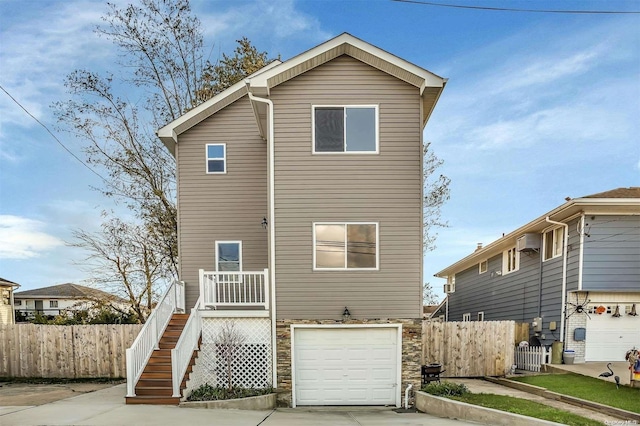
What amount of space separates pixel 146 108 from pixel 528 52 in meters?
15.1

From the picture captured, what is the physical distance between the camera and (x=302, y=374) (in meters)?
9.43

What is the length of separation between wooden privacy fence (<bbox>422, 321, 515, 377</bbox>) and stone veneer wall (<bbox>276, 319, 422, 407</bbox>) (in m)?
2.97

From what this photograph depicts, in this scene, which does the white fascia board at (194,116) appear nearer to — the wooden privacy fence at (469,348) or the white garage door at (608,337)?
the wooden privacy fence at (469,348)

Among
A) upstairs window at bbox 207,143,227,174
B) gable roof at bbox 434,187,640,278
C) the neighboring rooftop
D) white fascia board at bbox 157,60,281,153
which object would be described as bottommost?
gable roof at bbox 434,187,640,278

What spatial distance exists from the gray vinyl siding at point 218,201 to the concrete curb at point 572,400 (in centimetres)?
751

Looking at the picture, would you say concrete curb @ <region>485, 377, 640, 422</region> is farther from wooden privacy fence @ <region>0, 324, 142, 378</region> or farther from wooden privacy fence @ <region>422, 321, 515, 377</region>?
wooden privacy fence @ <region>0, 324, 142, 378</region>

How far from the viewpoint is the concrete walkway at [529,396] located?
23.3ft

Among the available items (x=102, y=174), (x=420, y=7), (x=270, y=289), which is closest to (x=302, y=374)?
(x=270, y=289)

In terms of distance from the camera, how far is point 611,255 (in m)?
11.8

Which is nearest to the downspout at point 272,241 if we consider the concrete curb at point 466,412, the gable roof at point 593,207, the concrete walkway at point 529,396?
the concrete curb at point 466,412

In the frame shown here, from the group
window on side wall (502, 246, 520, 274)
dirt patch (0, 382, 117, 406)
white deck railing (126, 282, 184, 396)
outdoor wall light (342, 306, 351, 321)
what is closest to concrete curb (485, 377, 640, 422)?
outdoor wall light (342, 306, 351, 321)

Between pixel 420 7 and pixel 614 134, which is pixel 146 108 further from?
pixel 614 134

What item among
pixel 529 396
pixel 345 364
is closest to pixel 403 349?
pixel 345 364

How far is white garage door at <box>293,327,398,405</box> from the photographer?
30.7ft
